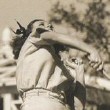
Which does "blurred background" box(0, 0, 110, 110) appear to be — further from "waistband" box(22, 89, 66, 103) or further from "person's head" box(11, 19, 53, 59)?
"waistband" box(22, 89, 66, 103)

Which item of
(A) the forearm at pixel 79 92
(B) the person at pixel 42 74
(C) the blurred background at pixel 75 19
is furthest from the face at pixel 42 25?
(C) the blurred background at pixel 75 19

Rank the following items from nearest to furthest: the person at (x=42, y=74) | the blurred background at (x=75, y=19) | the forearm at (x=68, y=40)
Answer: the forearm at (x=68, y=40) < the person at (x=42, y=74) < the blurred background at (x=75, y=19)

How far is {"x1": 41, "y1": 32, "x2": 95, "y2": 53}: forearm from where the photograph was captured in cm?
372

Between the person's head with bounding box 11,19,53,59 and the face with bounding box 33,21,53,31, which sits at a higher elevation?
the face with bounding box 33,21,53,31

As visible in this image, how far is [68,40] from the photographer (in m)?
3.78

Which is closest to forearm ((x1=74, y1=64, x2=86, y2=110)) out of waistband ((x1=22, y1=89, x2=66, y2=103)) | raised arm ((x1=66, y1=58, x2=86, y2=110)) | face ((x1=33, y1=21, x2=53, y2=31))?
raised arm ((x1=66, y1=58, x2=86, y2=110))

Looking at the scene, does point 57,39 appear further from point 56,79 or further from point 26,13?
point 26,13

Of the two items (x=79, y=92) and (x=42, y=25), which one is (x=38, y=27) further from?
(x=79, y=92)

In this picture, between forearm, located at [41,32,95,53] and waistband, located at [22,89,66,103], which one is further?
waistband, located at [22,89,66,103]

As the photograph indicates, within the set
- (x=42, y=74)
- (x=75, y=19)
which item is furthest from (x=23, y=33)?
(x=75, y=19)

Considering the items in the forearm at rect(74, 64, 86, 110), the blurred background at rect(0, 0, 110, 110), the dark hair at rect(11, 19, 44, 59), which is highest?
the dark hair at rect(11, 19, 44, 59)

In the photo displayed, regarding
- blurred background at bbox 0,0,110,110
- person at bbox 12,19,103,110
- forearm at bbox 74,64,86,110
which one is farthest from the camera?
blurred background at bbox 0,0,110,110

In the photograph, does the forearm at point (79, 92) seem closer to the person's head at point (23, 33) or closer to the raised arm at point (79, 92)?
the raised arm at point (79, 92)

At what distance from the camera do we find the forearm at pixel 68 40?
3725 mm
